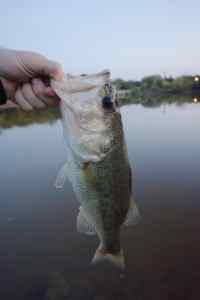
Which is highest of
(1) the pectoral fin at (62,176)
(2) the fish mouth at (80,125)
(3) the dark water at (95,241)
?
(2) the fish mouth at (80,125)

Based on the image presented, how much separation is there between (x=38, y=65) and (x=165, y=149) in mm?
11342

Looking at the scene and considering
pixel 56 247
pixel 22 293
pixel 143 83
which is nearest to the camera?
pixel 22 293

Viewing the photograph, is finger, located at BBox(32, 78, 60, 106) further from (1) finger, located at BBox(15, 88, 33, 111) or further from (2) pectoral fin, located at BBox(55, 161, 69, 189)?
(2) pectoral fin, located at BBox(55, 161, 69, 189)

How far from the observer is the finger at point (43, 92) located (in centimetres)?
195

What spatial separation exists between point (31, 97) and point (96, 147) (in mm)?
638

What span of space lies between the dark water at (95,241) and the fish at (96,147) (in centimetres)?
353

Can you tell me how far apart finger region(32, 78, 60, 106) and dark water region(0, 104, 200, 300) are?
398 centimetres

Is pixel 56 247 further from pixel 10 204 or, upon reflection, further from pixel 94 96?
pixel 94 96

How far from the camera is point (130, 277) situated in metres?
5.20

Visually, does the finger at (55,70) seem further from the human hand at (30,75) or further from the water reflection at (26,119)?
the water reflection at (26,119)

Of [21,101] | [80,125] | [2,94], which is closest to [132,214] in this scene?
[80,125]

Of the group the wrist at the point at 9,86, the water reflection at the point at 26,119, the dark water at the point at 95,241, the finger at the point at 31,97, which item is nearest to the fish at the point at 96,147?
the finger at the point at 31,97

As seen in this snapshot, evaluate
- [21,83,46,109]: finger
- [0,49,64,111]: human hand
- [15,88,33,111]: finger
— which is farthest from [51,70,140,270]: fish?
[15,88,33,111]: finger

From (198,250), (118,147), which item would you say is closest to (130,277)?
(198,250)
